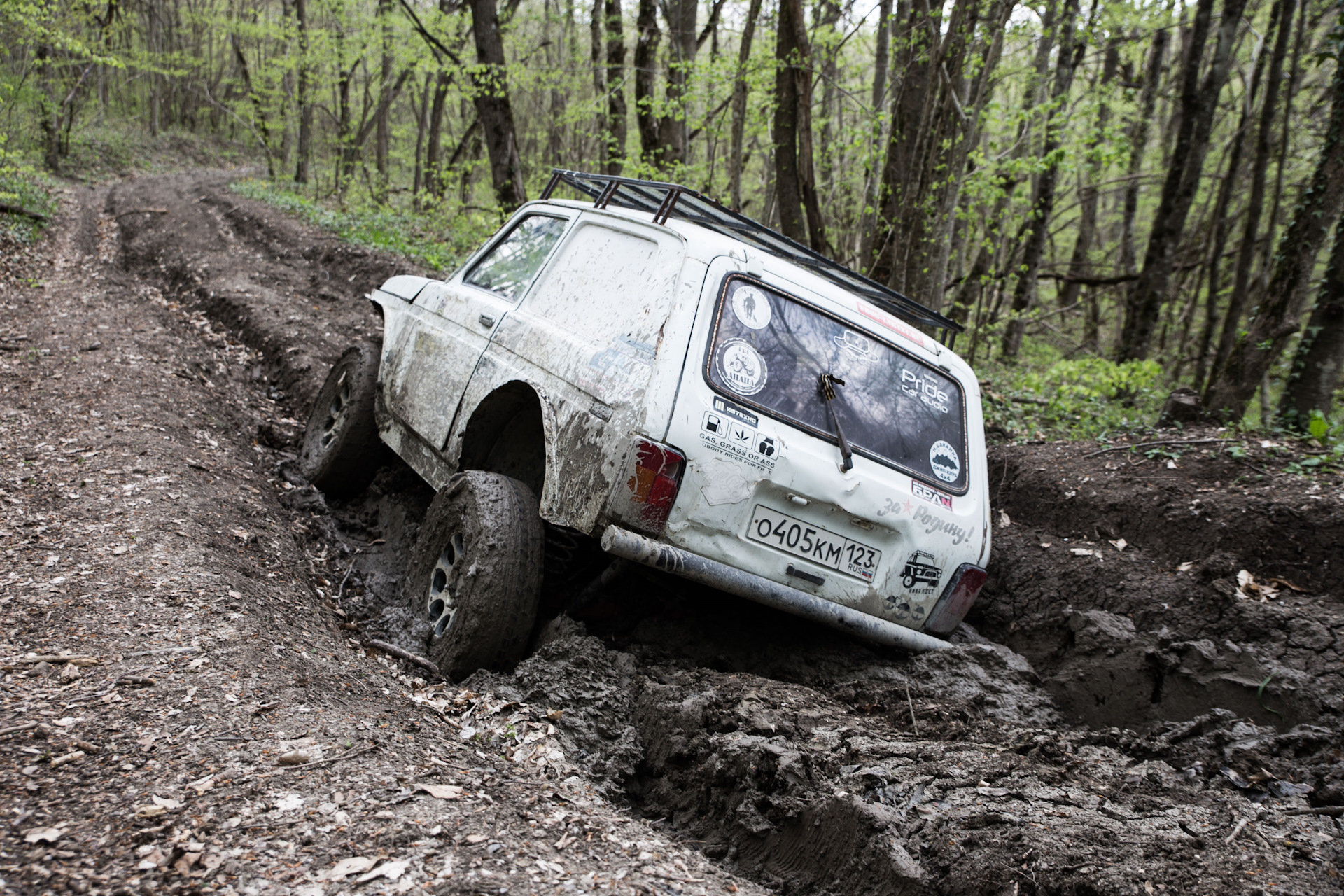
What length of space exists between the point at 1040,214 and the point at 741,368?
10.9 meters

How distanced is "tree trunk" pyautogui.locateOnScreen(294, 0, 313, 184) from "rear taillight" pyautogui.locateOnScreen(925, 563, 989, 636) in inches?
951

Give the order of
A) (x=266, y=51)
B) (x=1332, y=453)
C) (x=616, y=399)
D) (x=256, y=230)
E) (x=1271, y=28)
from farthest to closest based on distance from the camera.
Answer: (x=266, y=51) → (x=256, y=230) → (x=1271, y=28) → (x=1332, y=453) → (x=616, y=399)

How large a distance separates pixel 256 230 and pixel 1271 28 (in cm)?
1572

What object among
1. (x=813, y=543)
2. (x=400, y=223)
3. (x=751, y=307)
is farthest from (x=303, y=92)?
(x=813, y=543)

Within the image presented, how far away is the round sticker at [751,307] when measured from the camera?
322 centimetres

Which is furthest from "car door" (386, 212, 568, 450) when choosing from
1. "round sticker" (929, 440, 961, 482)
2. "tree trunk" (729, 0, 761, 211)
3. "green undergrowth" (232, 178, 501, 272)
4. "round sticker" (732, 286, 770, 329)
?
"green undergrowth" (232, 178, 501, 272)

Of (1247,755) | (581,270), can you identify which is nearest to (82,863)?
(581,270)

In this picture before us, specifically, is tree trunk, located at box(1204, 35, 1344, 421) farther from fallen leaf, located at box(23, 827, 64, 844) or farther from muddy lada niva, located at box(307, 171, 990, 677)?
fallen leaf, located at box(23, 827, 64, 844)

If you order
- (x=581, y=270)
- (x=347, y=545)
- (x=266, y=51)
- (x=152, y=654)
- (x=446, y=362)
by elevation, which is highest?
(x=266, y=51)

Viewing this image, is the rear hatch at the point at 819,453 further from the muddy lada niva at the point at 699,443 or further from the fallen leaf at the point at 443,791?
the fallen leaf at the point at 443,791

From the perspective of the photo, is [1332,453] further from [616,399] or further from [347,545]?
[347,545]

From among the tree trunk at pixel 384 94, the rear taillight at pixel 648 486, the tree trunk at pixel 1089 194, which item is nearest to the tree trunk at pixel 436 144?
the tree trunk at pixel 384 94

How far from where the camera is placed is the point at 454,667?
10.4 feet

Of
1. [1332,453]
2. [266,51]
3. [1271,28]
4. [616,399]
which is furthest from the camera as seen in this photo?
A: [266,51]
